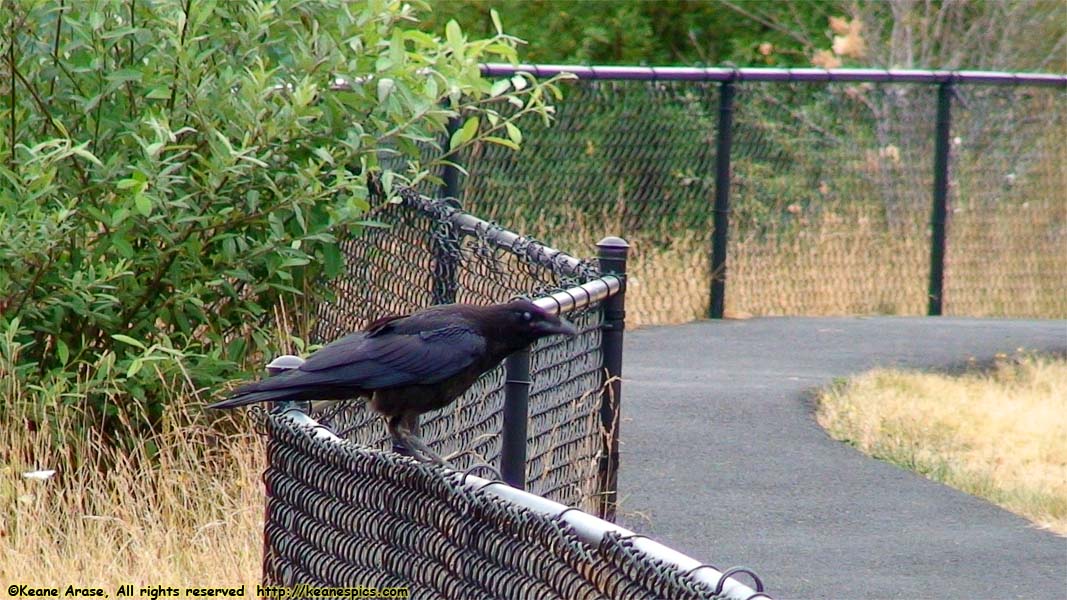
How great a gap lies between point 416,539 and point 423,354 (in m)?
0.87

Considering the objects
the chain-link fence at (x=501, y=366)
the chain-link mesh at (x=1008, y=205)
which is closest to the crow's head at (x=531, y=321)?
the chain-link fence at (x=501, y=366)

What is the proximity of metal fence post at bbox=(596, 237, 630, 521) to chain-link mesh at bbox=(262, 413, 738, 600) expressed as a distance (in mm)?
1896

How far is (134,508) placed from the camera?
5.88m

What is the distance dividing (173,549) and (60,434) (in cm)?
98

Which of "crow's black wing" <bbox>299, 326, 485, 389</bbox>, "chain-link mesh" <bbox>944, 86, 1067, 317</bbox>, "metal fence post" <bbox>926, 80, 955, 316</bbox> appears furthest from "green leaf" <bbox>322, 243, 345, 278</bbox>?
Result: "chain-link mesh" <bbox>944, 86, 1067, 317</bbox>

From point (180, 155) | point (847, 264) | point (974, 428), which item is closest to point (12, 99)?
point (180, 155)

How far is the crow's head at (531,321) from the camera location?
14.0ft

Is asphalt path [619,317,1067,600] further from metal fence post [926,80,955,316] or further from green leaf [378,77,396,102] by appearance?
green leaf [378,77,396,102]

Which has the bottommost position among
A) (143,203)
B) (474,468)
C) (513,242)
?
(474,468)

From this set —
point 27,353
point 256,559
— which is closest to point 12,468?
point 27,353

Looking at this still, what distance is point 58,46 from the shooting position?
6250 mm

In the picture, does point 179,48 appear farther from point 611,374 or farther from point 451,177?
point 451,177

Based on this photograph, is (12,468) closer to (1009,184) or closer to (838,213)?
(838,213)

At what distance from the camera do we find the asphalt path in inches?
221
